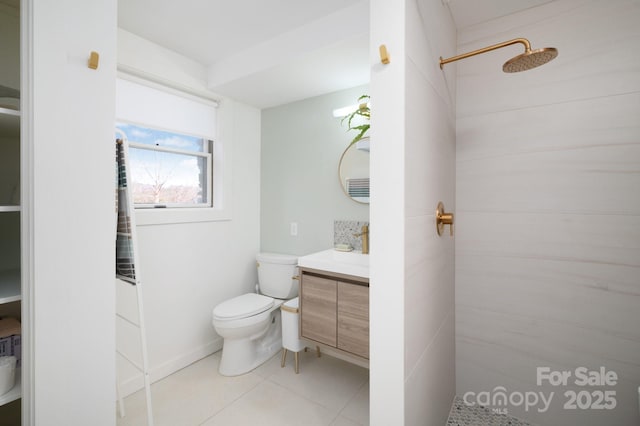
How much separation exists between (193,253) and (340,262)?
1.23m

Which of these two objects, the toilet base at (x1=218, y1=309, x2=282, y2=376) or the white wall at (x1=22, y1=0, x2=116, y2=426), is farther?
the toilet base at (x1=218, y1=309, x2=282, y2=376)

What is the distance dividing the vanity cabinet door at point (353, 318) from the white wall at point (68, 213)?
120 cm

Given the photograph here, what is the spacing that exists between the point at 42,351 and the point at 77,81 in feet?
3.18

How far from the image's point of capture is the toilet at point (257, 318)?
2.10 metres

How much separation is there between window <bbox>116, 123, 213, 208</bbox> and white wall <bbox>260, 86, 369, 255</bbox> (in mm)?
583

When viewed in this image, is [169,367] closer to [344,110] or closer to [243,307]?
[243,307]

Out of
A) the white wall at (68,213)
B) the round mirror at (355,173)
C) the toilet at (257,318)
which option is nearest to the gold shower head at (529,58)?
the round mirror at (355,173)

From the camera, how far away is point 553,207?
5.12 ft

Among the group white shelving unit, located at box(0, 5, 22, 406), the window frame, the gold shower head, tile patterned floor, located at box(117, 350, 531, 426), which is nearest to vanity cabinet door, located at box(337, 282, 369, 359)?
tile patterned floor, located at box(117, 350, 531, 426)

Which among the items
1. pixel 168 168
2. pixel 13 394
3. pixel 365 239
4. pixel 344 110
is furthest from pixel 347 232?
pixel 13 394

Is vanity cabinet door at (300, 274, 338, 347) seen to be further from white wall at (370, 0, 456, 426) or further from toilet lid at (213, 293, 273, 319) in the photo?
white wall at (370, 0, 456, 426)

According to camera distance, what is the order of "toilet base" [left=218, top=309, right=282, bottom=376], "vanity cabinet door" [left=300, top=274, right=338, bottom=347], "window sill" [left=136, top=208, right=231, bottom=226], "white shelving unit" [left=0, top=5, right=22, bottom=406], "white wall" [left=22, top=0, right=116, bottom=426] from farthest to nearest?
"toilet base" [left=218, top=309, right=282, bottom=376], "window sill" [left=136, top=208, right=231, bottom=226], "vanity cabinet door" [left=300, top=274, right=338, bottom=347], "white shelving unit" [left=0, top=5, right=22, bottom=406], "white wall" [left=22, top=0, right=116, bottom=426]

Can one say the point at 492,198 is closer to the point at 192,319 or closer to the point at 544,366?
the point at 544,366

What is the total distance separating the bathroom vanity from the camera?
1.78 m
